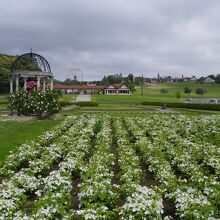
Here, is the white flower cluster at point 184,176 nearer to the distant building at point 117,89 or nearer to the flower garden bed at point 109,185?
the flower garden bed at point 109,185

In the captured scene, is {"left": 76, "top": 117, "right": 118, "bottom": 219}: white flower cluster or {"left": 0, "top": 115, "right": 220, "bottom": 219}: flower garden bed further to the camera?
{"left": 0, "top": 115, "right": 220, "bottom": 219}: flower garden bed

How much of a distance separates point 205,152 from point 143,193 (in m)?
7.82

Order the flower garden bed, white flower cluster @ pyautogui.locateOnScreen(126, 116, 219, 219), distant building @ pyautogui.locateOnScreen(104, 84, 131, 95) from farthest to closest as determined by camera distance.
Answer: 1. distant building @ pyautogui.locateOnScreen(104, 84, 131, 95)
2. white flower cluster @ pyautogui.locateOnScreen(126, 116, 219, 219)
3. the flower garden bed

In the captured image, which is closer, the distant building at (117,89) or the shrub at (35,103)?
the shrub at (35,103)

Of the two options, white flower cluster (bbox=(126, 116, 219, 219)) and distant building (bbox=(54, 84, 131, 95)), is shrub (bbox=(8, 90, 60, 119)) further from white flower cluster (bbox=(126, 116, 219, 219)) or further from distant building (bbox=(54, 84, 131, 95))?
distant building (bbox=(54, 84, 131, 95))

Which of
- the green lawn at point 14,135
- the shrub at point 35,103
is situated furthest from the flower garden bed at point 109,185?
the shrub at point 35,103

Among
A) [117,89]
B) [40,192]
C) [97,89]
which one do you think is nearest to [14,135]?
[40,192]

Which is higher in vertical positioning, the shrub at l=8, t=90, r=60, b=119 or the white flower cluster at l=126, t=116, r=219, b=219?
the shrub at l=8, t=90, r=60, b=119

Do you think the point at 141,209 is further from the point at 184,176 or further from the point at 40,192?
the point at 184,176

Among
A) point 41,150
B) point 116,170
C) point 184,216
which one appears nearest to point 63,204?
point 184,216

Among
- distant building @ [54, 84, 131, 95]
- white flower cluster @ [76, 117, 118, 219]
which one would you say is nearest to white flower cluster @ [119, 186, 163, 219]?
white flower cluster @ [76, 117, 118, 219]

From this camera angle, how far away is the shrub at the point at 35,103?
39.3 metres

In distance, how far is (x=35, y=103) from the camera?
3931cm

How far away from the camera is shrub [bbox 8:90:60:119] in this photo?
3931 centimetres
